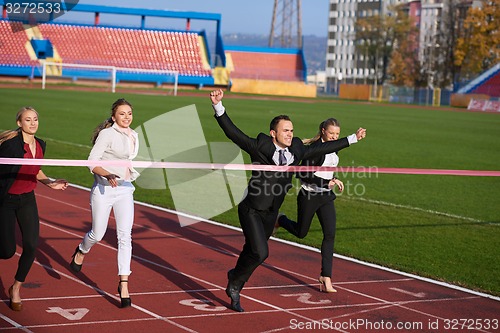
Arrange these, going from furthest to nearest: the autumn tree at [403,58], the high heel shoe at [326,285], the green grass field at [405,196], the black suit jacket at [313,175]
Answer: the autumn tree at [403,58] < the green grass field at [405,196] < the high heel shoe at [326,285] < the black suit jacket at [313,175]

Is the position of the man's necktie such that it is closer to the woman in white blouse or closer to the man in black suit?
the man in black suit

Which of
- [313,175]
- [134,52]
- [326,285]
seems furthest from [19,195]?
[134,52]

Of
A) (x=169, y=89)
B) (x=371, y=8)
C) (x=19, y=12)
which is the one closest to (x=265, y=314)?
(x=169, y=89)

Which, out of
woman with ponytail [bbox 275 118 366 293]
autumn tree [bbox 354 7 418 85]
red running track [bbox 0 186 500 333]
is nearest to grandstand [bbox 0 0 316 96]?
autumn tree [bbox 354 7 418 85]

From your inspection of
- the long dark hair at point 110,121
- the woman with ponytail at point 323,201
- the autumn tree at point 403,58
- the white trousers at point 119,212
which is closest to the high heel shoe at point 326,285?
the woman with ponytail at point 323,201

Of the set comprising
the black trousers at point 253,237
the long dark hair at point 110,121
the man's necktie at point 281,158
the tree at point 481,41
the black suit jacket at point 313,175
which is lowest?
the black trousers at point 253,237

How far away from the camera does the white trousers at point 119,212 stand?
8.30 meters

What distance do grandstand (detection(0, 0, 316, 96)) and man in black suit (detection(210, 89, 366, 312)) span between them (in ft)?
208

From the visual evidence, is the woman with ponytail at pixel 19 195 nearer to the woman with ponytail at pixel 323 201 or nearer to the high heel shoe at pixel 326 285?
the woman with ponytail at pixel 323 201

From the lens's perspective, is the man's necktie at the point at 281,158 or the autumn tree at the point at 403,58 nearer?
the man's necktie at the point at 281,158

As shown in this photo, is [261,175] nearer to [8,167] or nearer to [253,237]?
[253,237]

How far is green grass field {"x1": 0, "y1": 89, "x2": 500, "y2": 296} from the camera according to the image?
11.5 meters

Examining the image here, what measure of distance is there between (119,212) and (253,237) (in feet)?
4.60

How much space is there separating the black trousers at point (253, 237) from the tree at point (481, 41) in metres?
79.2
